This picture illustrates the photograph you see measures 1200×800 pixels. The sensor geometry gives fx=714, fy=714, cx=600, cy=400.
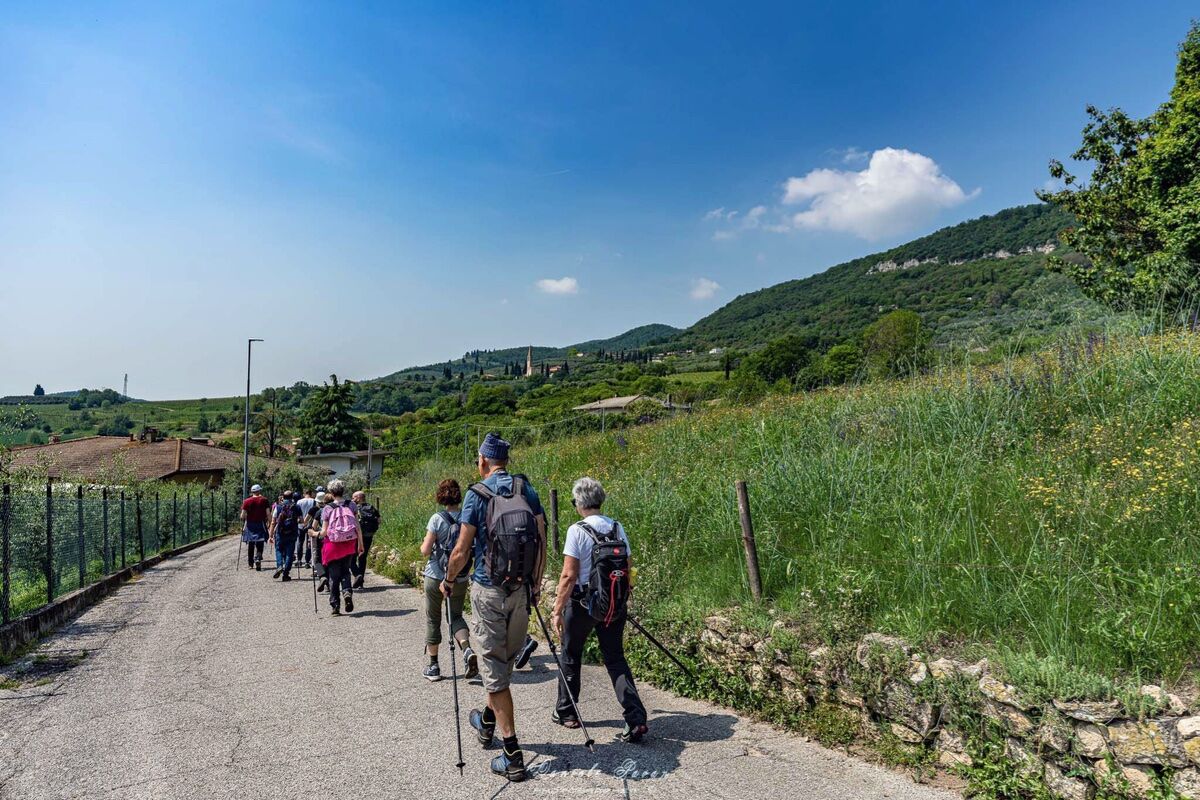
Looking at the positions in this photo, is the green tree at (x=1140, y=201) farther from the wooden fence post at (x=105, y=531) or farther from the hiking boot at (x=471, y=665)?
the wooden fence post at (x=105, y=531)

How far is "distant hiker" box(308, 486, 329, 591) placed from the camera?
11.3 meters

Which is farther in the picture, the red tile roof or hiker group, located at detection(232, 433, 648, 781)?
the red tile roof

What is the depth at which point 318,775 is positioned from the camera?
4648 mm

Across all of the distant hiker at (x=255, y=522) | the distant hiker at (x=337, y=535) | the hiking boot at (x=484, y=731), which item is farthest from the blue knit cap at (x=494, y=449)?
the distant hiker at (x=255, y=522)

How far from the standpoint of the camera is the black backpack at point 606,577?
5004 millimetres

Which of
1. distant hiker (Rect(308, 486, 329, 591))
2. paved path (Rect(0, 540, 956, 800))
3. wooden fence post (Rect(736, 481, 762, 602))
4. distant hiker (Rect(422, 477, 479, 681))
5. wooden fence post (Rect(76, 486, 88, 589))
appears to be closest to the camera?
paved path (Rect(0, 540, 956, 800))

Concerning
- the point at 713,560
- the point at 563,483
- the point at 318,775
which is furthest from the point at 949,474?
the point at 563,483


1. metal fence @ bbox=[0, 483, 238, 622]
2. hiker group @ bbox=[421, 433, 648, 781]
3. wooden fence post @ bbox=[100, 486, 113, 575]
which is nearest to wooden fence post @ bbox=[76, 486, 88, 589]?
metal fence @ bbox=[0, 483, 238, 622]

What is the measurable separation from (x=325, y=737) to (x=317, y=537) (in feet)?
23.8

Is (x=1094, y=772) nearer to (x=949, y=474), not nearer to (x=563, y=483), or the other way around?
(x=949, y=474)

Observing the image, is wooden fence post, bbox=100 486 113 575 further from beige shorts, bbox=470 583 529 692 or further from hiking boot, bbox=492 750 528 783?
hiking boot, bbox=492 750 528 783

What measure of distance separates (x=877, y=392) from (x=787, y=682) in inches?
263

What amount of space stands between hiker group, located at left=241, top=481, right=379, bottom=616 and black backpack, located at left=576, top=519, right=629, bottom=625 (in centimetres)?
544

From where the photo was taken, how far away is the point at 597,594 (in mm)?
4996
